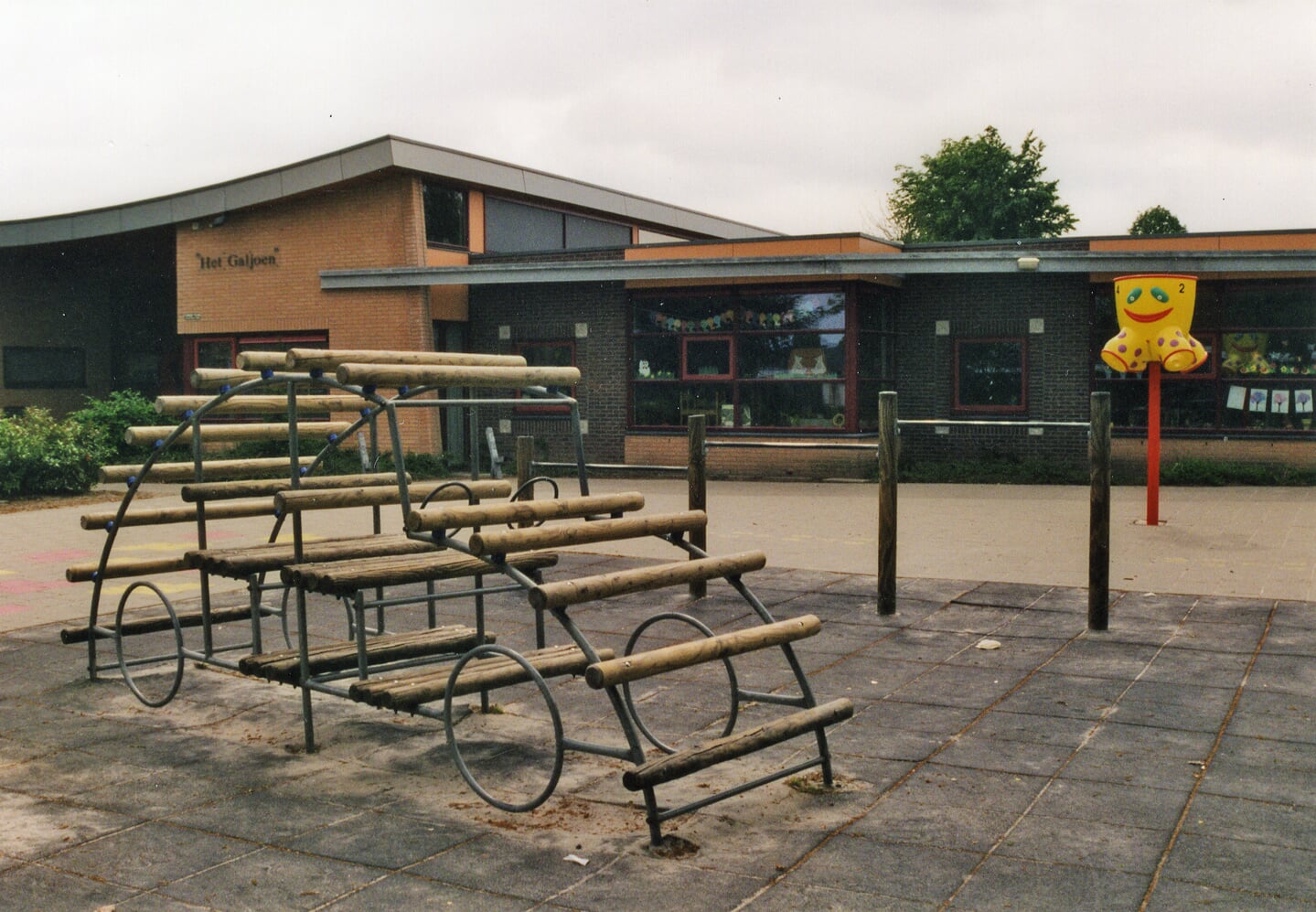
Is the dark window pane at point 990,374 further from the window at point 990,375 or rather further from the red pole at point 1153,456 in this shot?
the red pole at point 1153,456

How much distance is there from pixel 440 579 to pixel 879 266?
49.8 ft

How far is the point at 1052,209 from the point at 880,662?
54.9 metres

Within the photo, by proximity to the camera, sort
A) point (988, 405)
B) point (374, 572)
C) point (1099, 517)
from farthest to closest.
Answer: point (988, 405) < point (1099, 517) < point (374, 572)

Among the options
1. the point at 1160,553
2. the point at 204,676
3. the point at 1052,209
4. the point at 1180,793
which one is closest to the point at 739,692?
the point at 1180,793

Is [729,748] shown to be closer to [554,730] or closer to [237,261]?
[554,730]

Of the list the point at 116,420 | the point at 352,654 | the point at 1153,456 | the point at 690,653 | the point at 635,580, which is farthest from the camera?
the point at 116,420

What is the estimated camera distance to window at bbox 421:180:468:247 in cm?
2381

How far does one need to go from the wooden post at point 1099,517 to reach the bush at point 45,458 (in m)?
15.3

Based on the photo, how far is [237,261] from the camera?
25.2m

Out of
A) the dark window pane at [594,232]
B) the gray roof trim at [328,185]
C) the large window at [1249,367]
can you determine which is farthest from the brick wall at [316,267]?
the large window at [1249,367]

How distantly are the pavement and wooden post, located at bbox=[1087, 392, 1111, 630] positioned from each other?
0.16 m

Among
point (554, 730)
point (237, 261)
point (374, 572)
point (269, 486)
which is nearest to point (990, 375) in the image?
point (237, 261)

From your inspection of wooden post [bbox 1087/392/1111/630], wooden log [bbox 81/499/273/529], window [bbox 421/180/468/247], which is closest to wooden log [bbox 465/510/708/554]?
wooden log [bbox 81/499/273/529]

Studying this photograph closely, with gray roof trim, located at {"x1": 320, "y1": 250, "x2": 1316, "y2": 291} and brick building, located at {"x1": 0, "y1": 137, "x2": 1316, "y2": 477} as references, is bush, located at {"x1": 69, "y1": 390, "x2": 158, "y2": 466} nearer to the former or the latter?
brick building, located at {"x1": 0, "y1": 137, "x2": 1316, "y2": 477}
